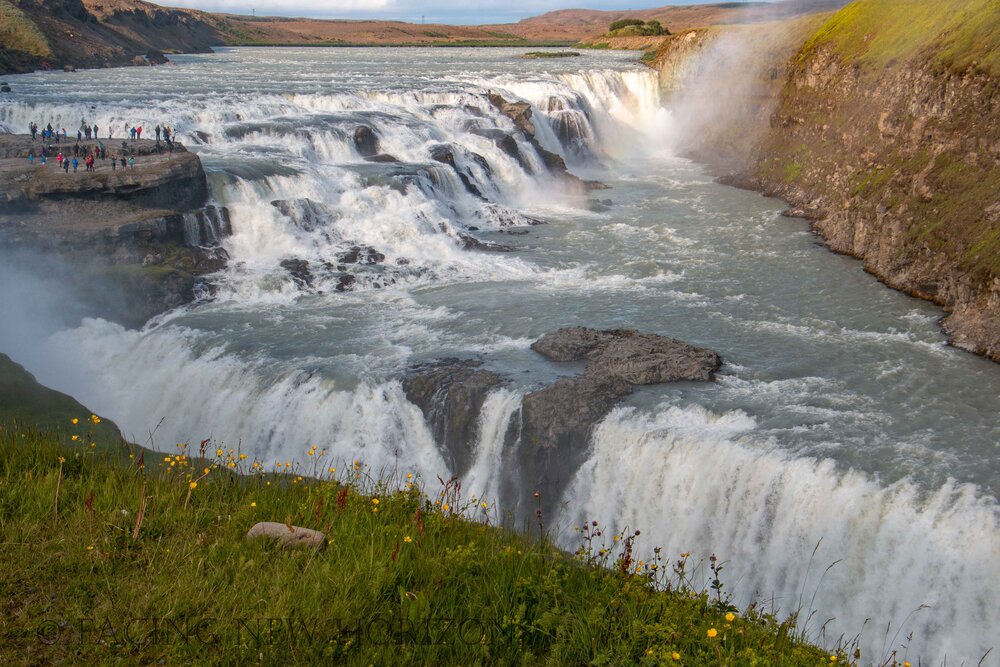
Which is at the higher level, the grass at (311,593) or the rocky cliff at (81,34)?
the rocky cliff at (81,34)

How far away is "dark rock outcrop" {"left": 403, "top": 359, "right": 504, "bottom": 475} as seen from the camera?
14.9 m

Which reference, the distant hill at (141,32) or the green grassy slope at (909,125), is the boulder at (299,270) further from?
the distant hill at (141,32)

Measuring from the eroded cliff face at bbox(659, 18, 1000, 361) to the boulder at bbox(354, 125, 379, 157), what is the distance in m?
15.1

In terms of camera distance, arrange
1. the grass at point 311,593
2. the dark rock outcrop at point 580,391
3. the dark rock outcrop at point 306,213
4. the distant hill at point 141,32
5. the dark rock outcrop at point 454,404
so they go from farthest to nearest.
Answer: the distant hill at point 141,32
the dark rock outcrop at point 306,213
the dark rock outcrop at point 454,404
the dark rock outcrop at point 580,391
the grass at point 311,593

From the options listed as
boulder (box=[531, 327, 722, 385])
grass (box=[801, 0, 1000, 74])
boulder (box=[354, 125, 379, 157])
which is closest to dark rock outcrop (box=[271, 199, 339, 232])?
boulder (box=[354, 125, 379, 157])

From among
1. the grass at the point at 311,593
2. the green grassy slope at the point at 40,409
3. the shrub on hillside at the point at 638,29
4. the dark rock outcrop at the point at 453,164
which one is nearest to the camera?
the grass at the point at 311,593

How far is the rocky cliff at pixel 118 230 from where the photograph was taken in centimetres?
2048

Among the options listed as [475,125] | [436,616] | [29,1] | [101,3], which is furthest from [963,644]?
[101,3]

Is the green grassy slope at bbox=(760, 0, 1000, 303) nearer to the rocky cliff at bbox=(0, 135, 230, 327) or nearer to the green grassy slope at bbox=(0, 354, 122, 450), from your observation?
the green grassy slope at bbox=(0, 354, 122, 450)

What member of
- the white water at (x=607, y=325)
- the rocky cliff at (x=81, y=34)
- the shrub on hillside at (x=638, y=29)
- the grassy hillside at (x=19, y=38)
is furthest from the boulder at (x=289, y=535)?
the shrub on hillside at (x=638, y=29)

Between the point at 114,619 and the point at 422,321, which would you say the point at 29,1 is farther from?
the point at 114,619

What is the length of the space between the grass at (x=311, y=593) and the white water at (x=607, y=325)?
6.07 m

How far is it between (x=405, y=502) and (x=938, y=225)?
63.4ft

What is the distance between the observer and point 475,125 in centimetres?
3741
